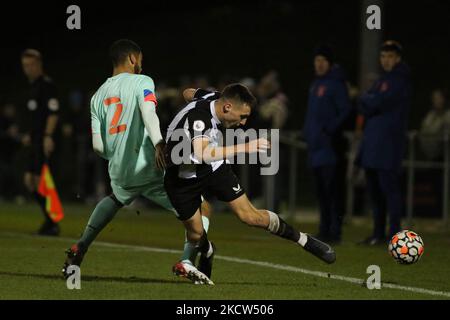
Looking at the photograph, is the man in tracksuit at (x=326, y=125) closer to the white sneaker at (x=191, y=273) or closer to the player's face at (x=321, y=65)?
the player's face at (x=321, y=65)

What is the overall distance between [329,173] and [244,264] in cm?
326

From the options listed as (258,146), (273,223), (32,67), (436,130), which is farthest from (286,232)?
(436,130)

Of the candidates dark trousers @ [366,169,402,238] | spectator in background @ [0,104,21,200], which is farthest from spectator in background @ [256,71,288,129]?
spectator in background @ [0,104,21,200]

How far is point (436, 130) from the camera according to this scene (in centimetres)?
1762

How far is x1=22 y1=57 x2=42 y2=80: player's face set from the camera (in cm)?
1401

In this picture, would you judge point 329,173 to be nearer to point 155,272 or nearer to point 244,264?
point 244,264

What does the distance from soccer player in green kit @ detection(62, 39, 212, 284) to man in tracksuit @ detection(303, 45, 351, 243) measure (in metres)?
4.70

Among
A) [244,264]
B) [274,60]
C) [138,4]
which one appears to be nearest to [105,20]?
[138,4]

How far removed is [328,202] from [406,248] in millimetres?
3714

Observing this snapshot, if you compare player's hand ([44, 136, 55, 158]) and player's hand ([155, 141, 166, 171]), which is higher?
player's hand ([155, 141, 166, 171])

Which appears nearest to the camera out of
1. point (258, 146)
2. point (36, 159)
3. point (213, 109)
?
point (258, 146)

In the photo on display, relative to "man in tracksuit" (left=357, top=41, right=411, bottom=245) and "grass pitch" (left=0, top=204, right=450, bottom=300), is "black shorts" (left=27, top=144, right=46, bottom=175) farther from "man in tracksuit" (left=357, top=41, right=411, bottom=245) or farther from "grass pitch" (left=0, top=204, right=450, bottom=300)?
"man in tracksuit" (left=357, top=41, right=411, bottom=245)

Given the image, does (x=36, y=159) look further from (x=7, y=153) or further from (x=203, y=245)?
(x=7, y=153)

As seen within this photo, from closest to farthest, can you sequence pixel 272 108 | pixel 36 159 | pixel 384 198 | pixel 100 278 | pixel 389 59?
1. pixel 100 278
2. pixel 389 59
3. pixel 384 198
4. pixel 36 159
5. pixel 272 108
